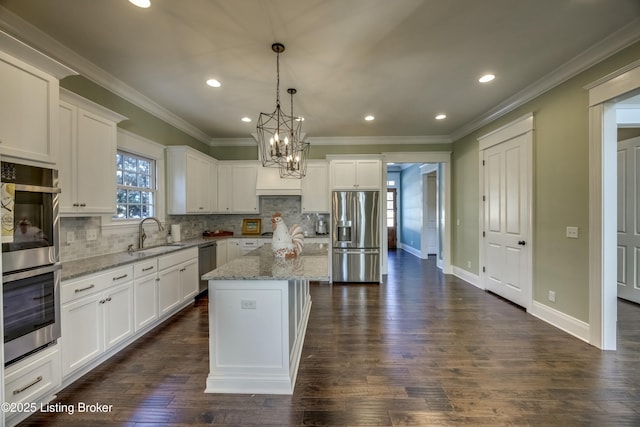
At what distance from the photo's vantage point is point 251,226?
17.8 feet

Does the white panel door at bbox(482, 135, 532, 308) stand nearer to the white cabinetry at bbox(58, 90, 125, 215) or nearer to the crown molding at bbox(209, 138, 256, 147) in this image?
the crown molding at bbox(209, 138, 256, 147)

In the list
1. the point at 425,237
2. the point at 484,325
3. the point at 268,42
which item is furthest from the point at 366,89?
the point at 425,237

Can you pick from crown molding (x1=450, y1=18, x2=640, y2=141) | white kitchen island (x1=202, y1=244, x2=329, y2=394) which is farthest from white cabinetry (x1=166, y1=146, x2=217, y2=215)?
crown molding (x1=450, y1=18, x2=640, y2=141)

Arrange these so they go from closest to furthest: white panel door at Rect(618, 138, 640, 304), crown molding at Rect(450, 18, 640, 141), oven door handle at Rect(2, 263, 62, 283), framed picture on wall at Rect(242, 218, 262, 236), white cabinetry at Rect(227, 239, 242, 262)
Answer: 1. oven door handle at Rect(2, 263, 62, 283)
2. crown molding at Rect(450, 18, 640, 141)
3. white panel door at Rect(618, 138, 640, 304)
4. white cabinetry at Rect(227, 239, 242, 262)
5. framed picture on wall at Rect(242, 218, 262, 236)

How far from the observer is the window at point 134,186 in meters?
3.29

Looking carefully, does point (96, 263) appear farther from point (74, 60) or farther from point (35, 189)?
point (74, 60)

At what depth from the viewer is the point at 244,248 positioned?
4.91 meters

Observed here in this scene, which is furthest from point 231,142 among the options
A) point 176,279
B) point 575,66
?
point 575,66

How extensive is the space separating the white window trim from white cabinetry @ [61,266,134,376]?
0.81 m

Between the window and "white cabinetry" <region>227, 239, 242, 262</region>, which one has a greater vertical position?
the window

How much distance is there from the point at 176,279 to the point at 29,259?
1.76 metres

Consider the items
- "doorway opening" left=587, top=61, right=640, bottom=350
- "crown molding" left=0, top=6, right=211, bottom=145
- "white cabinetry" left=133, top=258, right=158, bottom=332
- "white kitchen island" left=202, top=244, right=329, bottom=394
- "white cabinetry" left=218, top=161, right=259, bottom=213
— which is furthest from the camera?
"white cabinetry" left=218, top=161, right=259, bottom=213

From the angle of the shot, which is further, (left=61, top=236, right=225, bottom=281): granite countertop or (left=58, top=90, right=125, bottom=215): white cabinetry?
(left=58, top=90, right=125, bottom=215): white cabinetry

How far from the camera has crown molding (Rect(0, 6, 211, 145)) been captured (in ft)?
6.74
